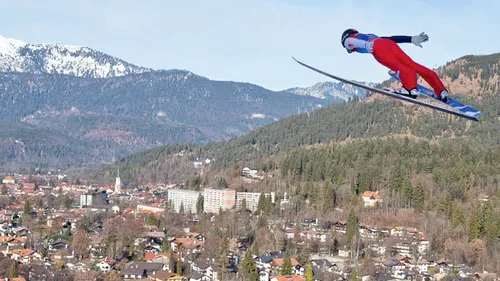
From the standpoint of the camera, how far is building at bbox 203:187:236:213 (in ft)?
207

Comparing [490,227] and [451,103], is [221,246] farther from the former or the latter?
[451,103]

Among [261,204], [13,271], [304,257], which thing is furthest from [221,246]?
[261,204]

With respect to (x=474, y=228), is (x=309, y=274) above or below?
below

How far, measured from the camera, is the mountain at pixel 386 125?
76.6m

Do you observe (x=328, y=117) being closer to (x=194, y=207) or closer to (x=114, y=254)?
(x=194, y=207)

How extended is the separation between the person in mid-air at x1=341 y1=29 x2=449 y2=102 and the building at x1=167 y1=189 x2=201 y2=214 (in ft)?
191

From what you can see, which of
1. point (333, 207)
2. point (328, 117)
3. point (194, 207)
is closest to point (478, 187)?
point (333, 207)

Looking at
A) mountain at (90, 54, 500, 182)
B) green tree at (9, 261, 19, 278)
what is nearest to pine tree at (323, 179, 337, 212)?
mountain at (90, 54, 500, 182)

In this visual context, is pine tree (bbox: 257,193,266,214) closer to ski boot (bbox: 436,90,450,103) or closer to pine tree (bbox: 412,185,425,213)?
pine tree (bbox: 412,185,425,213)

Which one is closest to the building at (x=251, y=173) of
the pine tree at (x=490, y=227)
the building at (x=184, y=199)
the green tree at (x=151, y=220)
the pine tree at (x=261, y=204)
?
the building at (x=184, y=199)

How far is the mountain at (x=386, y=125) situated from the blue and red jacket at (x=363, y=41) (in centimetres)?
5840

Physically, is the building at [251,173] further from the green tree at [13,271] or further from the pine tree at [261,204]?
the green tree at [13,271]

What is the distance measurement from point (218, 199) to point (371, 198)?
13153 mm

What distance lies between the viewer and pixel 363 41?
7727mm
